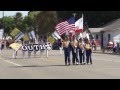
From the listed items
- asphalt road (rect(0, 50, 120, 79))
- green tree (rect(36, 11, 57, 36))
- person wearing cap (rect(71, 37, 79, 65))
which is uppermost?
green tree (rect(36, 11, 57, 36))

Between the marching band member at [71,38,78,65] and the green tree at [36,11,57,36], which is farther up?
the green tree at [36,11,57,36]

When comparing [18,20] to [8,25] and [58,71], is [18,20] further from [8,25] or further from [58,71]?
[58,71]

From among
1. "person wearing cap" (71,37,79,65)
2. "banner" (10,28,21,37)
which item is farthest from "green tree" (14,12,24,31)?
"person wearing cap" (71,37,79,65)

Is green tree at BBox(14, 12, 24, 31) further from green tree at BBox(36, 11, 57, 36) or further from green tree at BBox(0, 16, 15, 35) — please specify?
green tree at BBox(36, 11, 57, 36)

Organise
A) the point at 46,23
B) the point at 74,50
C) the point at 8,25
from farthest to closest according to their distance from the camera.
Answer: the point at 8,25, the point at 46,23, the point at 74,50

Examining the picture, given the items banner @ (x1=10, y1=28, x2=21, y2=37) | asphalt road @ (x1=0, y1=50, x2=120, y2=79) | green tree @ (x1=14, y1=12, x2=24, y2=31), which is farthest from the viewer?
green tree @ (x1=14, y1=12, x2=24, y2=31)

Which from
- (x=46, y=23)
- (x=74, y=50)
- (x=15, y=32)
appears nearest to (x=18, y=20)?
(x=46, y=23)

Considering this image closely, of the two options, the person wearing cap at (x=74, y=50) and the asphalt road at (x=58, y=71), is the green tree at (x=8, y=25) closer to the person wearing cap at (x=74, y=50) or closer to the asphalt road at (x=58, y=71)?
the person wearing cap at (x=74, y=50)

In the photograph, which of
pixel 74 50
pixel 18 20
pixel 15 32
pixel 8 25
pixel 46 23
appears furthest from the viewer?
pixel 18 20

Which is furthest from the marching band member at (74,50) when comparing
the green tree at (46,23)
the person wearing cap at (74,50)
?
the green tree at (46,23)

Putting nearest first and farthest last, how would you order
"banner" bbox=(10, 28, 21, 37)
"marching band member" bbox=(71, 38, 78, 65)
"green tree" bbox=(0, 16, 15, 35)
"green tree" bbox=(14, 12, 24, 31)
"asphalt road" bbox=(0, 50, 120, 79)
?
"asphalt road" bbox=(0, 50, 120, 79), "marching band member" bbox=(71, 38, 78, 65), "banner" bbox=(10, 28, 21, 37), "green tree" bbox=(14, 12, 24, 31), "green tree" bbox=(0, 16, 15, 35)
